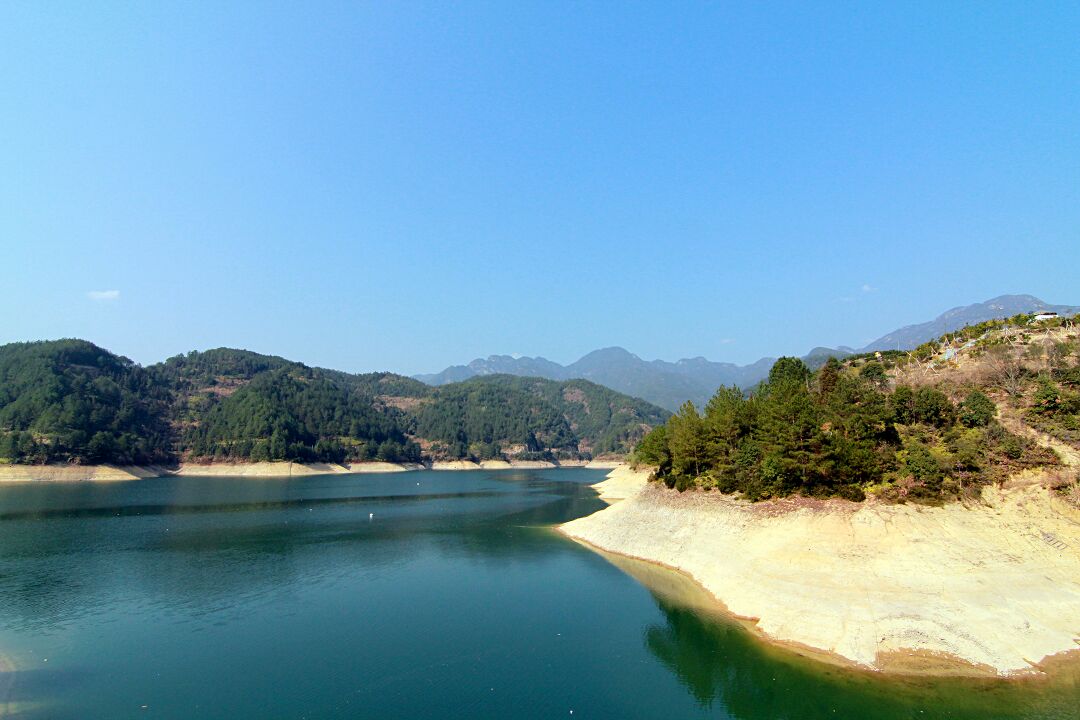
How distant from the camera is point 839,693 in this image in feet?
70.2

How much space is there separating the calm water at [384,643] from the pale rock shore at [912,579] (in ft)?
5.58

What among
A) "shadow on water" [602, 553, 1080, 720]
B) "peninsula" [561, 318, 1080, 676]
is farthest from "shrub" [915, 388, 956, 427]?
"shadow on water" [602, 553, 1080, 720]

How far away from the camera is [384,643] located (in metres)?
26.3

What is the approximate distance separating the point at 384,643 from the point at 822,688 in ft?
62.5

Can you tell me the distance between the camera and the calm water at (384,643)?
20344 mm

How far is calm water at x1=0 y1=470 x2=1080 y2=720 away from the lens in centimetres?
Answer: 2034

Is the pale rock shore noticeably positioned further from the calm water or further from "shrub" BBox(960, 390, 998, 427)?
"shrub" BBox(960, 390, 998, 427)

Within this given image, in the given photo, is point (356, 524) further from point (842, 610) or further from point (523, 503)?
point (842, 610)

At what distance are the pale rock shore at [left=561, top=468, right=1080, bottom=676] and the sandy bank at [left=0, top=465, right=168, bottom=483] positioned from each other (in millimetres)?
129116

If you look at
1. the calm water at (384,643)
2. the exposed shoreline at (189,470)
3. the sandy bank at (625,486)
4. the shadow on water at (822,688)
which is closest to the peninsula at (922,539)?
the shadow on water at (822,688)

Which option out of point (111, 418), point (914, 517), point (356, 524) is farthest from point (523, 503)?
point (111, 418)

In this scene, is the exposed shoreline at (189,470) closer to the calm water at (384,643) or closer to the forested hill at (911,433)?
the calm water at (384,643)

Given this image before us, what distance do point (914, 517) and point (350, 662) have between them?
1202 inches

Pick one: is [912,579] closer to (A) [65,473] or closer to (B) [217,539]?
(B) [217,539]
